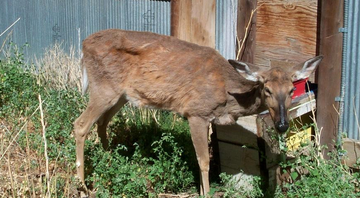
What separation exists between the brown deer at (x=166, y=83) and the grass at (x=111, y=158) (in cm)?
32

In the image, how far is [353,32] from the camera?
588 centimetres

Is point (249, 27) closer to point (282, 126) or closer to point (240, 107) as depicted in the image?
point (240, 107)

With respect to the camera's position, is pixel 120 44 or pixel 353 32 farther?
pixel 120 44

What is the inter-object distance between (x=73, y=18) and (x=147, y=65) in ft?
16.3

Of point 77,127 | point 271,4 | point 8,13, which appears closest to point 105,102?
point 77,127

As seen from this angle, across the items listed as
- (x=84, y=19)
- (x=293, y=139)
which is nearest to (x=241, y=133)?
(x=293, y=139)

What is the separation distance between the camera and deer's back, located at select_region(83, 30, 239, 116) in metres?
6.28

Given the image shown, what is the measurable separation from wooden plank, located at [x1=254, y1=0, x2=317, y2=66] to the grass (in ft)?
4.77

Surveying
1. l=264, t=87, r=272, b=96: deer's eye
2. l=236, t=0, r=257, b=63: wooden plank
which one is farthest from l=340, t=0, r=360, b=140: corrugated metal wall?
l=236, t=0, r=257, b=63: wooden plank

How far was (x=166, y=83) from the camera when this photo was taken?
6363mm

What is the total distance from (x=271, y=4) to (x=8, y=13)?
7718 mm

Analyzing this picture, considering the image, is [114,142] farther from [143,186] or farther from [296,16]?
[296,16]

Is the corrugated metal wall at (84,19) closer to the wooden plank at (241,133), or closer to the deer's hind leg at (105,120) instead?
the wooden plank at (241,133)

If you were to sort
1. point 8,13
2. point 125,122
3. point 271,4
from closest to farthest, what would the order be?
point 271,4 → point 125,122 → point 8,13
